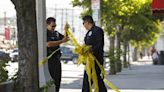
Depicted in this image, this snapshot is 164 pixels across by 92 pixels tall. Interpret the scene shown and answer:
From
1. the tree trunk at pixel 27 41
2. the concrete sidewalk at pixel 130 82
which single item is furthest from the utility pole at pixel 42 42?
the concrete sidewalk at pixel 130 82

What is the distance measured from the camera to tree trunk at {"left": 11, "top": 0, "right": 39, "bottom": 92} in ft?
30.8

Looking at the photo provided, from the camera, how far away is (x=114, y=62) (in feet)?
97.2

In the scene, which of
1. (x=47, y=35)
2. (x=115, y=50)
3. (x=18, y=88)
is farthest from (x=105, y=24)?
(x=18, y=88)

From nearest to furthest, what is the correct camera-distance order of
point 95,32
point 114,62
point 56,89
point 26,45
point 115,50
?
point 26,45
point 95,32
point 56,89
point 114,62
point 115,50

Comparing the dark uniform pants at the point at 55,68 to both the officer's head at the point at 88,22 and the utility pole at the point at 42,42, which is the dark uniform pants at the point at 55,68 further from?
the officer's head at the point at 88,22

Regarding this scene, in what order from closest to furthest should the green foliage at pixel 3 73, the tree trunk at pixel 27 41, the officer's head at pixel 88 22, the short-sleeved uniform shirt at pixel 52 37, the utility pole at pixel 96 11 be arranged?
the tree trunk at pixel 27 41, the green foliage at pixel 3 73, the officer's head at pixel 88 22, the short-sleeved uniform shirt at pixel 52 37, the utility pole at pixel 96 11

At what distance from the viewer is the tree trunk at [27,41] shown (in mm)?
9391

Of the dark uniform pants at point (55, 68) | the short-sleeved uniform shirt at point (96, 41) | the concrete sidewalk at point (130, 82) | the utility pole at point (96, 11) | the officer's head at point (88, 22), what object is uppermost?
the utility pole at point (96, 11)

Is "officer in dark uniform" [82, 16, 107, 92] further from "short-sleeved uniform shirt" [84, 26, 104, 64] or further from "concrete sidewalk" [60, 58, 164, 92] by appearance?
"concrete sidewalk" [60, 58, 164, 92]

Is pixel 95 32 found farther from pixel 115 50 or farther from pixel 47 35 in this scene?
pixel 115 50

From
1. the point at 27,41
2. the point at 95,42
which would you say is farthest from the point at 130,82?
the point at 27,41

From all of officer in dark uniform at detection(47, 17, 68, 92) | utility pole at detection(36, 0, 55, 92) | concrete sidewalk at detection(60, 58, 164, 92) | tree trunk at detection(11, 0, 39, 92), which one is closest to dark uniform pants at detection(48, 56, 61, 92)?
officer in dark uniform at detection(47, 17, 68, 92)

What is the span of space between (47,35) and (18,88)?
2720mm

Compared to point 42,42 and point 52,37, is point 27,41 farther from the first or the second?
point 52,37
